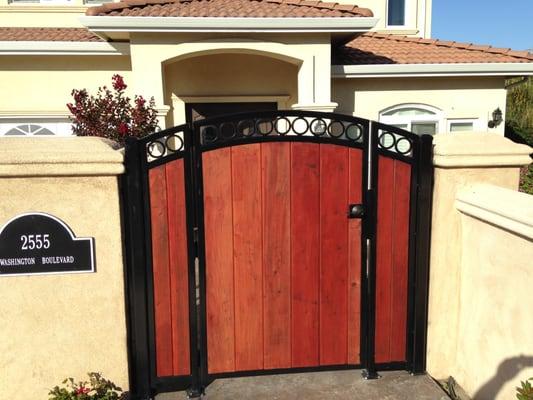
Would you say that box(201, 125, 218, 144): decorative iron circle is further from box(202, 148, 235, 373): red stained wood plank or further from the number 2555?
the number 2555

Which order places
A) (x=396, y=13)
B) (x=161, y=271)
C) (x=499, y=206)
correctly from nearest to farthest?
(x=499, y=206), (x=161, y=271), (x=396, y=13)

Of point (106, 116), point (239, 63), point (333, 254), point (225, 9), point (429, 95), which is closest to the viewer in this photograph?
point (333, 254)

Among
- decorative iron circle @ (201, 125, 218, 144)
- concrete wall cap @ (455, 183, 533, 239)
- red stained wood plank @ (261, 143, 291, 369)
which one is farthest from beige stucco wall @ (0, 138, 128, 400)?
concrete wall cap @ (455, 183, 533, 239)

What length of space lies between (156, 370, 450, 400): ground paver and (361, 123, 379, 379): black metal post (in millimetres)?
153

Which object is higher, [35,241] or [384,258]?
[35,241]

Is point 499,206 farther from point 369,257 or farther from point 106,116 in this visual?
point 106,116

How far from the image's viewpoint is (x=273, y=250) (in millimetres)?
3877

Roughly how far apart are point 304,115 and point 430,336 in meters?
2.23

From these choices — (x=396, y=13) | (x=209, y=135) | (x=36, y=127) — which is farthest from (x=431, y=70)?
(x=36, y=127)

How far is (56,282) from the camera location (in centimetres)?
350

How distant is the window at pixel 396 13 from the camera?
11.9 m

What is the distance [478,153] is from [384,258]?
1165mm

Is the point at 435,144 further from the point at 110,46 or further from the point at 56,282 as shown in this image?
the point at 110,46

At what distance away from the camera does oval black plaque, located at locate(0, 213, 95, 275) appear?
340cm
